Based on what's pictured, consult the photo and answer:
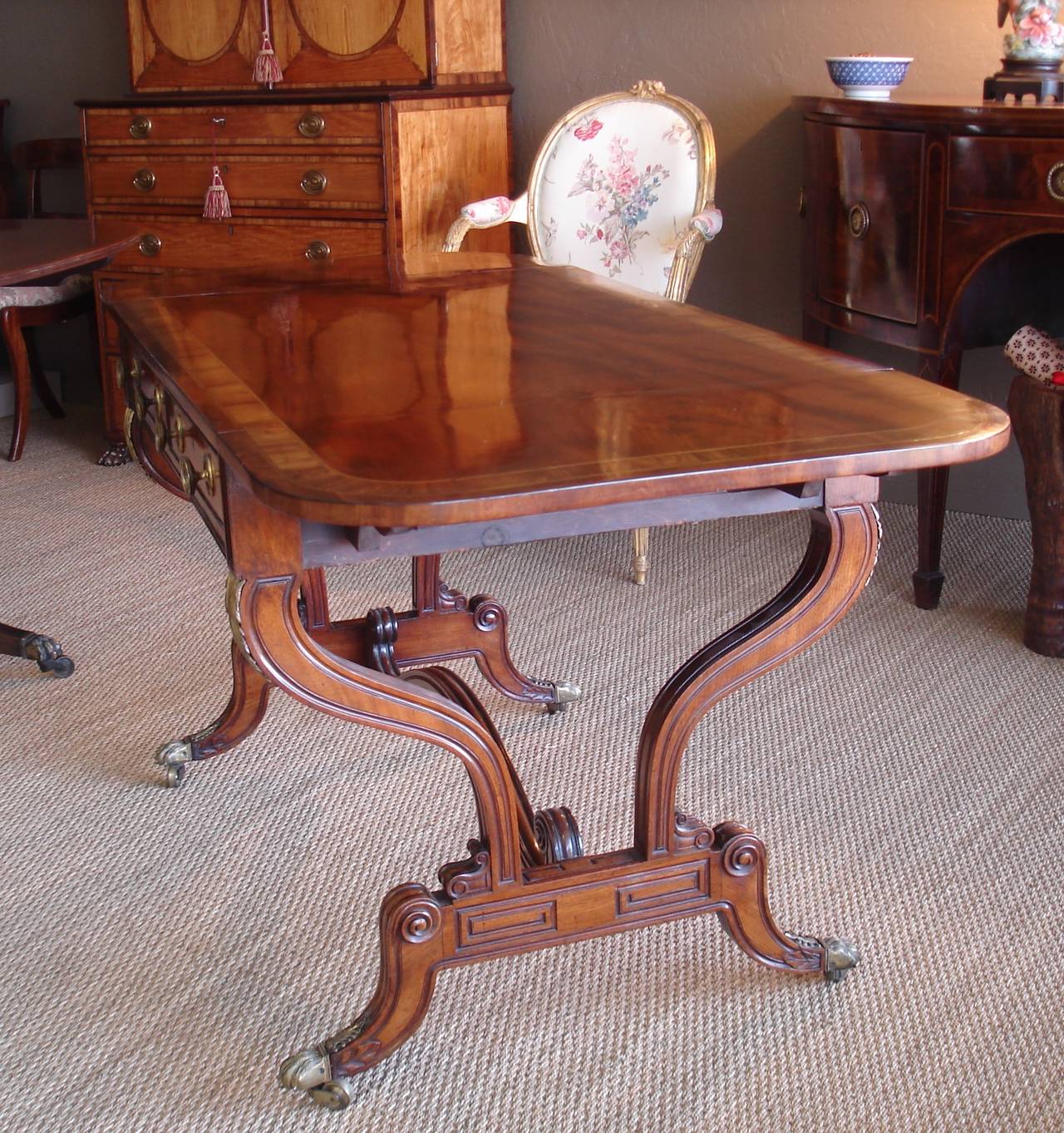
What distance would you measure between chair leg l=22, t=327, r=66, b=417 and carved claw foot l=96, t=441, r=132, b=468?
1.92 feet

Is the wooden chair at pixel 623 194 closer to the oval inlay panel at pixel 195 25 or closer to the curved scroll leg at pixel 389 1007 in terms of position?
the oval inlay panel at pixel 195 25

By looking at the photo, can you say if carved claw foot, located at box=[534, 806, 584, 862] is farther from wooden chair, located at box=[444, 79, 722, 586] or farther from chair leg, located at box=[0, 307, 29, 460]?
chair leg, located at box=[0, 307, 29, 460]

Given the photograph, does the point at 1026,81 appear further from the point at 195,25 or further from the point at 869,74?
the point at 195,25

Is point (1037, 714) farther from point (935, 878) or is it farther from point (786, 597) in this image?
point (786, 597)

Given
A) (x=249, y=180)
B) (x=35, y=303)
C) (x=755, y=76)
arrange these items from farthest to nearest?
(x=35, y=303) → (x=249, y=180) → (x=755, y=76)

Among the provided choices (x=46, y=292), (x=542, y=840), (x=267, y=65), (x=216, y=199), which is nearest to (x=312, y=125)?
(x=267, y=65)

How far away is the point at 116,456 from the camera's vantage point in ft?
13.2

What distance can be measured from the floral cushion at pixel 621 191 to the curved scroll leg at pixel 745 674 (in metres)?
1.74

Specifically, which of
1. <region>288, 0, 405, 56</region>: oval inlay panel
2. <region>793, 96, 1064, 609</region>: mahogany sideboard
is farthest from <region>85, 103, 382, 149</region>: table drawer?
<region>793, 96, 1064, 609</region>: mahogany sideboard

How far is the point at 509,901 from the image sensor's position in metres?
1.53

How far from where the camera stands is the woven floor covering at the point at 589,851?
1548mm

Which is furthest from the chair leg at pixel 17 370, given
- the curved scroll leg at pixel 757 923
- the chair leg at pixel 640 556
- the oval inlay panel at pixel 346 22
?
the curved scroll leg at pixel 757 923

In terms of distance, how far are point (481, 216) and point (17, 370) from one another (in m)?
1.62

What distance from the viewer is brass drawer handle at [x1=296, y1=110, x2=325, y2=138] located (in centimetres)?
342
